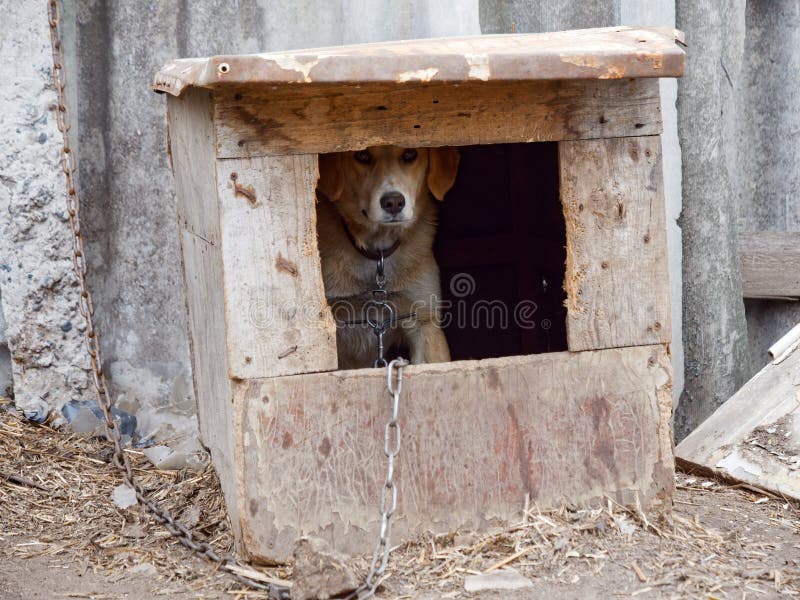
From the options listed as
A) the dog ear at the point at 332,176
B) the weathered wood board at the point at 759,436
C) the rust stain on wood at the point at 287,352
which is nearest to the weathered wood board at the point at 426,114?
the rust stain on wood at the point at 287,352

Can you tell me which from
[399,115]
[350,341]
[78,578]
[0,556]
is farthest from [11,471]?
[399,115]

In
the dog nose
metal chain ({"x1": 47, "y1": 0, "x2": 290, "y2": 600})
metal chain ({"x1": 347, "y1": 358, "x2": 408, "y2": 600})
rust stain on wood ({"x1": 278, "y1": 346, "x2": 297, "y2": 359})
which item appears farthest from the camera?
the dog nose

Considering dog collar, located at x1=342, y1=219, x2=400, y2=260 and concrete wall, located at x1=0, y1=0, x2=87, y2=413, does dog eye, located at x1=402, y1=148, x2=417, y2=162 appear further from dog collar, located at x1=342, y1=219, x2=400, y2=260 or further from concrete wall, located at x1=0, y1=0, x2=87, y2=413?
concrete wall, located at x1=0, y1=0, x2=87, y2=413

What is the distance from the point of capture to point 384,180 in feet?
11.3

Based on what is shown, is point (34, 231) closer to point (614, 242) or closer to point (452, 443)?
point (452, 443)

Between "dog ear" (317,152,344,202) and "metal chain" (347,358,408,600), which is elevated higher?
"dog ear" (317,152,344,202)

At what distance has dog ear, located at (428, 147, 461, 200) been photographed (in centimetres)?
375

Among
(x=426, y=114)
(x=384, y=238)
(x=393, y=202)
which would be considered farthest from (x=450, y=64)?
(x=384, y=238)

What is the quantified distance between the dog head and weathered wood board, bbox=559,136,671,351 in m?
0.72

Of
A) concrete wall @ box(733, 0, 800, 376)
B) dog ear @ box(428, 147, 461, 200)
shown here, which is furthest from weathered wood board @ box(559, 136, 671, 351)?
concrete wall @ box(733, 0, 800, 376)

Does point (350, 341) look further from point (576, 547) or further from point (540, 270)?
point (576, 547)

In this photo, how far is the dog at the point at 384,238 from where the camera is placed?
3.51 m

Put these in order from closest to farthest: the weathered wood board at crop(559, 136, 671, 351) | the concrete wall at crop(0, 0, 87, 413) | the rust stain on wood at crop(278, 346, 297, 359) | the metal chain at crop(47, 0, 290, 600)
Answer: the rust stain on wood at crop(278, 346, 297, 359) < the weathered wood board at crop(559, 136, 671, 351) < the metal chain at crop(47, 0, 290, 600) < the concrete wall at crop(0, 0, 87, 413)

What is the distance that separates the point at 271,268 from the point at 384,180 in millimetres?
845
